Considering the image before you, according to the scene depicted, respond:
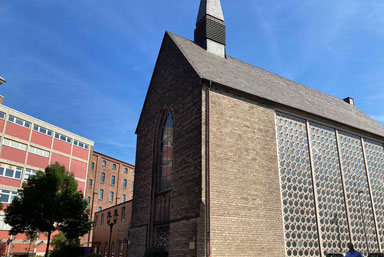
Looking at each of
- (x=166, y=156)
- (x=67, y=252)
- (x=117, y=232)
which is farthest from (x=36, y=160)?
(x=166, y=156)

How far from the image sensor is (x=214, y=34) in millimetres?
23594

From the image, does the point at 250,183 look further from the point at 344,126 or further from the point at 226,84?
the point at 344,126

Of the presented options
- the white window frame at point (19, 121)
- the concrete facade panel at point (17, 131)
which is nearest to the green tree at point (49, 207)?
the concrete facade panel at point (17, 131)

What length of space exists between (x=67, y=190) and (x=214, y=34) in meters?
16.9

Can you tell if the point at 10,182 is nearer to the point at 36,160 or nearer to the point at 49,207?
the point at 36,160

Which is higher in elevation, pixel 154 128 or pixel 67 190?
pixel 154 128

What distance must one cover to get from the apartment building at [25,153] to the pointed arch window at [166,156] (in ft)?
71.0

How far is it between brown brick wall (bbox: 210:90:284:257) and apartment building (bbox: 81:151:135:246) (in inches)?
1411

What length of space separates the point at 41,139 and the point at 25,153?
2.92 meters

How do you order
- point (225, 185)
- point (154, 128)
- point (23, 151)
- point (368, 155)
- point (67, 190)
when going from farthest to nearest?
point (23, 151), point (67, 190), point (368, 155), point (154, 128), point (225, 185)

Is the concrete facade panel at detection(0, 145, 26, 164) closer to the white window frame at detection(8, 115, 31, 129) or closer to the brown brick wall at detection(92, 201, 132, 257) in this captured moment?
the white window frame at detection(8, 115, 31, 129)

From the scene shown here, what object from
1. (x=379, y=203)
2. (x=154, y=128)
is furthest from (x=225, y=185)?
(x=379, y=203)

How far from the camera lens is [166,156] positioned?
63.1 feet

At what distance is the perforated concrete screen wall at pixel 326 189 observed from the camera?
16.7 m
